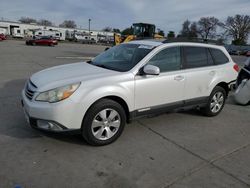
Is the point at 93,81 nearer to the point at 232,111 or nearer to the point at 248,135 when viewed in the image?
the point at 248,135

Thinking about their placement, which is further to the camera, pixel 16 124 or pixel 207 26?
pixel 207 26

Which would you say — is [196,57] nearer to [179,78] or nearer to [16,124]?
[179,78]

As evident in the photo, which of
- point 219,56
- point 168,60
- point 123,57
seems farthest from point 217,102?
point 123,57

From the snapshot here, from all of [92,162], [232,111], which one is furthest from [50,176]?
[232,111]

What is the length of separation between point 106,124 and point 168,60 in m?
1.67

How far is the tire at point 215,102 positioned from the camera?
5.00m

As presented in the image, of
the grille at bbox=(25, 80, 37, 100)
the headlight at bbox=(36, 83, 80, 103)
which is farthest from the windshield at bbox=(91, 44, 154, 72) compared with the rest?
the grille at bbox=(25, 80, 37, 100)

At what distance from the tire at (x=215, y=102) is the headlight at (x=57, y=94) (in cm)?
303

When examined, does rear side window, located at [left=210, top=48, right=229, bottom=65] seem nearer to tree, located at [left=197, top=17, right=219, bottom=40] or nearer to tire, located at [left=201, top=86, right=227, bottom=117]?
tire, located at [left=201, top=86, right=227, bottom=117]

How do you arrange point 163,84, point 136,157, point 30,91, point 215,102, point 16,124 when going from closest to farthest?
1. point 136,157
2. point 30,91
3. point 163,84
4. point 16,124
5. point 215,102

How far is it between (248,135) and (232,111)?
1.50 meters

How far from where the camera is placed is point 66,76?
3.61 meters

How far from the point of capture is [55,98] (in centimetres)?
325

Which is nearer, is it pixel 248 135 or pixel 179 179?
pixel 179 179
